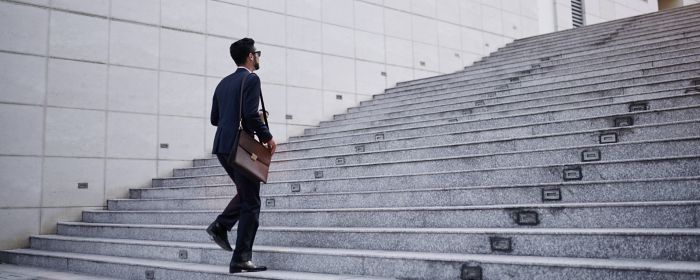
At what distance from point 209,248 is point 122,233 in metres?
2.23

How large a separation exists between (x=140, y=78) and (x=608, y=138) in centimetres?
679

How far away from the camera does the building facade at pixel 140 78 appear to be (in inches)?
312

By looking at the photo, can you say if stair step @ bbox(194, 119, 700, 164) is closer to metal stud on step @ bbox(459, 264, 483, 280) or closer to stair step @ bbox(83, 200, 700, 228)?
stair step @ bbox(83, 200, 700, 228)

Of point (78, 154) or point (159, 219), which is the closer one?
point (159, 219)

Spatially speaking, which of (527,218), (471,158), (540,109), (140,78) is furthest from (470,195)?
(140,78)

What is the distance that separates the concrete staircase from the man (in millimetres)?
324

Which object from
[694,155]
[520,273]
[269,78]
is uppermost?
[269,78]

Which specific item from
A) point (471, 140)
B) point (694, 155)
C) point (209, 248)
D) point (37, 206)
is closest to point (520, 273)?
point (694, 155)

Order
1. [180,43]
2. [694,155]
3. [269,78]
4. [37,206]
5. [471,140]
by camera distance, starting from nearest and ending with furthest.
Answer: [694,155] → [471,140] → [37,206] → [180,43] → [269,78]

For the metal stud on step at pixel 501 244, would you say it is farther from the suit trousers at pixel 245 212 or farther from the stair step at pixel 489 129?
the stair step at pixel 489 129

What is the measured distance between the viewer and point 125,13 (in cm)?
901

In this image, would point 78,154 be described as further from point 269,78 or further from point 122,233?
point 269,78

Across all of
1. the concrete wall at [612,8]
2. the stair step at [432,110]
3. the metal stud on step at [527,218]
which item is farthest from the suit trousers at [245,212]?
the concrete wall at [612,8]

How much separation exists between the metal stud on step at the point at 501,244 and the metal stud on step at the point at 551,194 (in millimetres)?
750
